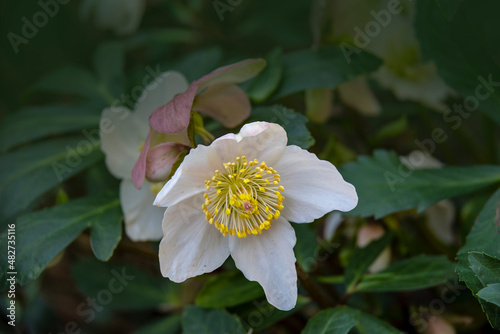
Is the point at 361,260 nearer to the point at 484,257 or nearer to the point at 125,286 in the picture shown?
the point at 484,257

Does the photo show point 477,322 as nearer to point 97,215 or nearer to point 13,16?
point 97,215

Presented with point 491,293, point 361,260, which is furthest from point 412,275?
point 491,293

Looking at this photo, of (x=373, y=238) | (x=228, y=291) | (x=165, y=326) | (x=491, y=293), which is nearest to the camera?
(x=491, y=293)

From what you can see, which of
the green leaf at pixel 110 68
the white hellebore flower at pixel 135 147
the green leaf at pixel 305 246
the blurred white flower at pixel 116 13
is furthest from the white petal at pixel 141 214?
the blurred white flower at pixel 116 13

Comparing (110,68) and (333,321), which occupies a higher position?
(110,68)

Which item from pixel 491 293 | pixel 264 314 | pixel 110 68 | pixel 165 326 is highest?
pixel 110 68

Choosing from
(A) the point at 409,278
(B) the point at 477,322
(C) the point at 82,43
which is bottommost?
(B) the point at 477,322

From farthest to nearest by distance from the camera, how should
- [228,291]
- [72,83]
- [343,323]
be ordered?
[72,83] → [228,291] → [343,323]

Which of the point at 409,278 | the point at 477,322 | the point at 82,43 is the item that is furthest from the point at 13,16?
the point at 477,322
